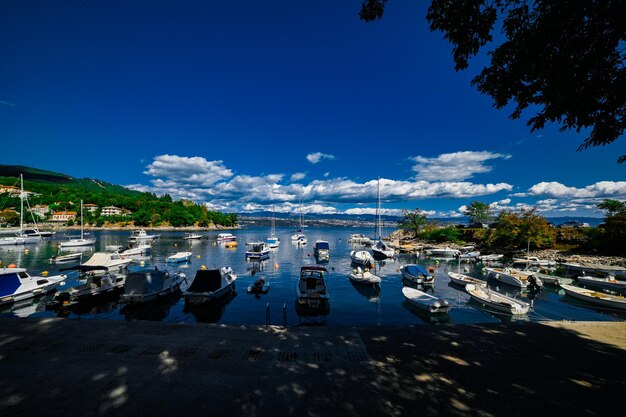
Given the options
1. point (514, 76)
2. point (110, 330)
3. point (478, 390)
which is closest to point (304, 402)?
point (478, 390)

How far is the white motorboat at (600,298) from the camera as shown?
2381 cm

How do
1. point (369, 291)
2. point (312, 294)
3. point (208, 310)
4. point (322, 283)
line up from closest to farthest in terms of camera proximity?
1. point (312, 294)
2. point (208, 310)
3. point (322, 283)
4. point (369, 291)

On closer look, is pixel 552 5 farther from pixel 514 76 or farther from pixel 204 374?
pixel 204 374

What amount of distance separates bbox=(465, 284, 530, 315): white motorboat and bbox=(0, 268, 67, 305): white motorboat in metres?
41.8

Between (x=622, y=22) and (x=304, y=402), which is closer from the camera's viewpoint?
(x=622, y=22)

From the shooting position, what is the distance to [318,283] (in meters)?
23.6

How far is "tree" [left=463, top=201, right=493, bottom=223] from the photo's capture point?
4235 inches

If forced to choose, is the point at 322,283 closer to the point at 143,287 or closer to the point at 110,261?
the point at 143,287

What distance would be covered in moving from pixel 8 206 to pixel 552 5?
268 m

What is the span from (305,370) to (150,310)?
20.7 metres

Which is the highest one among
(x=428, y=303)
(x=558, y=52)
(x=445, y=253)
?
(x=558, y=52)

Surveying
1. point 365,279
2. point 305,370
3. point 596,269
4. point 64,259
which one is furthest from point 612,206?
point 64,259

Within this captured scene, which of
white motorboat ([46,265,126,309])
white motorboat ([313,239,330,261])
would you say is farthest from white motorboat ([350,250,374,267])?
white motorboat ([46,265,126,309])

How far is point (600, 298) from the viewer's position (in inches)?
990
